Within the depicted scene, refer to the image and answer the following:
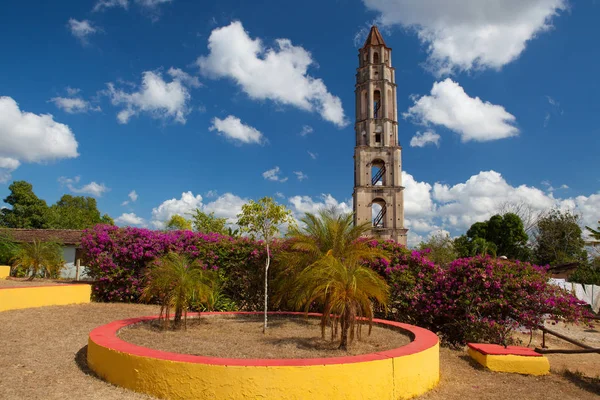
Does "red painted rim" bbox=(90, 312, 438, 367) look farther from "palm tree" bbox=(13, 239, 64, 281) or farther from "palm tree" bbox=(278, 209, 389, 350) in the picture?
"palm tree" bbox=(13, 239, 64, 281)

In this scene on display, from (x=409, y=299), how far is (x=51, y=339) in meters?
7.09

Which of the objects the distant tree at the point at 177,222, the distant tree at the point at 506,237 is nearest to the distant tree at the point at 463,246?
the distant tree at the point at 506,237

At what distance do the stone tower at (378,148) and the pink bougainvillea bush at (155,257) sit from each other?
18.0 metres

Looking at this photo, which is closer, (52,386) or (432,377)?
(52,386)

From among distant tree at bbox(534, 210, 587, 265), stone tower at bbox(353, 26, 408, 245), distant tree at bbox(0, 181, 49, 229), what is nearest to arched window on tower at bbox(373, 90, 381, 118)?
stone tower at bbox(353, 26, 408, 245)

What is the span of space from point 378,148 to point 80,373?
2679cm

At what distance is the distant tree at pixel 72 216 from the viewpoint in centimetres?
3919

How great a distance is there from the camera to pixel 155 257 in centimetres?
1150

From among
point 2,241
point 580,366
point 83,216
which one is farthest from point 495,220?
point 83,216

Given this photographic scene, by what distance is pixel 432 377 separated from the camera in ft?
18.0

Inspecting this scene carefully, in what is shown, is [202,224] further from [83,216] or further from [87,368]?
[87,368]

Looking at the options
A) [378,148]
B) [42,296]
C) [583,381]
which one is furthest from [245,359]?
[378,148]

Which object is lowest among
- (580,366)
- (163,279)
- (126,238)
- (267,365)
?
Result: (580,366)

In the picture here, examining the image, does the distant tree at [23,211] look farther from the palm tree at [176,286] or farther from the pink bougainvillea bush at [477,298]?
the pink bougainvillea bush at [477,298]
